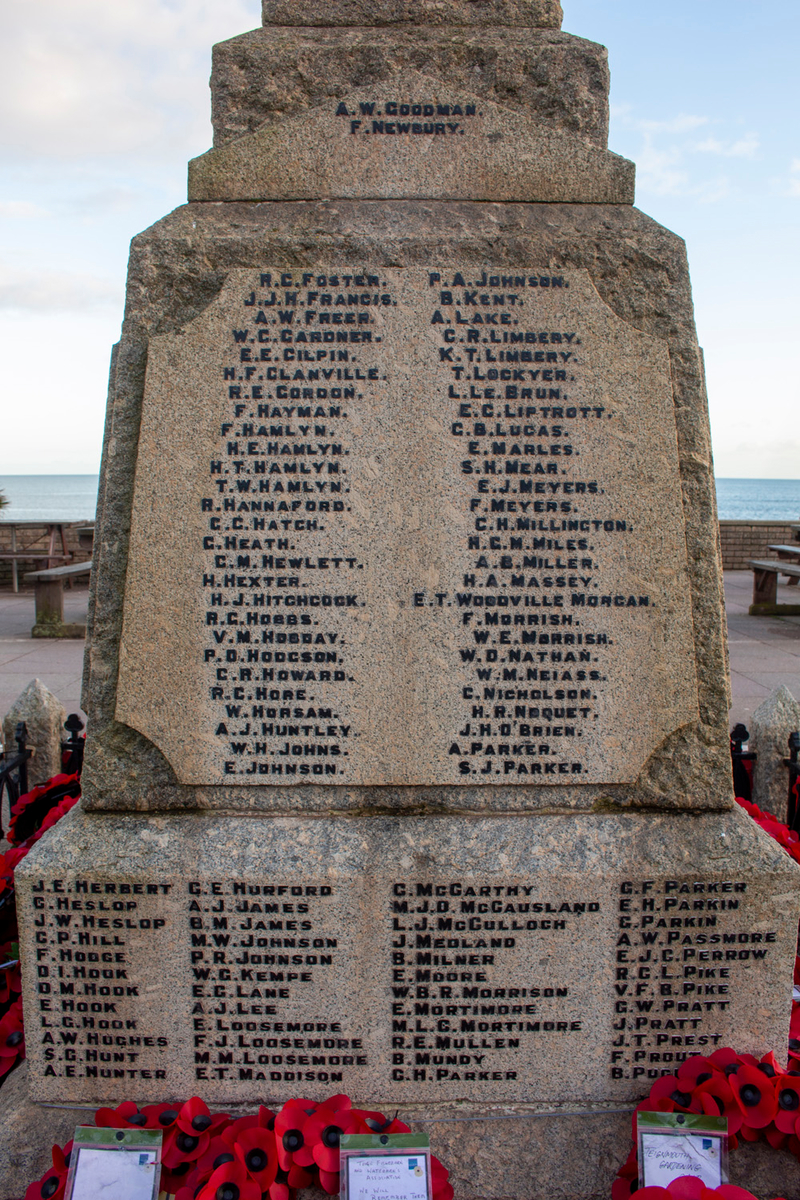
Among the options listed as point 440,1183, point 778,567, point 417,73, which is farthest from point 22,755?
point 778,567

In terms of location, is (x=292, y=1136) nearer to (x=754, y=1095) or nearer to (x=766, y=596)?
(x=754, y=1095)

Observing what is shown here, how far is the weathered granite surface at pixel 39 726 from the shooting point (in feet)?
13.5

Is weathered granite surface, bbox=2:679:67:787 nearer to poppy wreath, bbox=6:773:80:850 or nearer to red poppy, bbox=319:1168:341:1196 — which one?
poppy wreath, bbox=6:773:80:850

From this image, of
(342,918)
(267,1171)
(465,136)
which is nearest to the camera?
(267,1171)

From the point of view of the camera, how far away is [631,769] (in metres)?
2.46

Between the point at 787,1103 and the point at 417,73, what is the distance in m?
3.57

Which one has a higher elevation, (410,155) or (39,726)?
(410,155)

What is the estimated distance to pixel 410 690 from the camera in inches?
96.9

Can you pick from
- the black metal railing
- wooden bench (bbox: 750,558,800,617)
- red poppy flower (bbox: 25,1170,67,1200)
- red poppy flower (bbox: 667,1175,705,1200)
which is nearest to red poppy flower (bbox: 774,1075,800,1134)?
red poppy flower (bbox: 667,1175,705,1200)

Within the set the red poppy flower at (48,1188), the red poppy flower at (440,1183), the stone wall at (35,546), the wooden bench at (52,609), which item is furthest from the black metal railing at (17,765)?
the stone wall at (35,546)

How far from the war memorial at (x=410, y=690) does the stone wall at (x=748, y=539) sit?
1642 centimetres

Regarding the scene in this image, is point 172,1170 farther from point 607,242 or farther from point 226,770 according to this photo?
point 607,242

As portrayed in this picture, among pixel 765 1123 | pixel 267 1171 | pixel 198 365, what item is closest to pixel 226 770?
pixel 267 1171

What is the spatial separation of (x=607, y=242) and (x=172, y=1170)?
3.20 m
